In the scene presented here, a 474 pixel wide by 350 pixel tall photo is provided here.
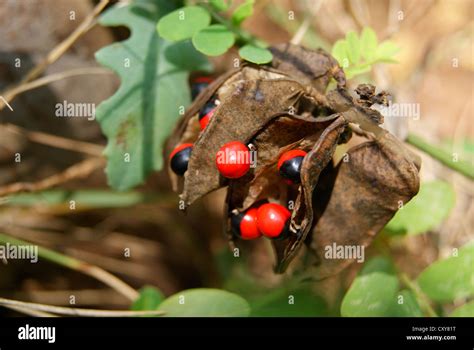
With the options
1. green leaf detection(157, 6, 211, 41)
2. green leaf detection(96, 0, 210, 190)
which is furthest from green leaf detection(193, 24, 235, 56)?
green leaf detection(96, 0, 210, 190)

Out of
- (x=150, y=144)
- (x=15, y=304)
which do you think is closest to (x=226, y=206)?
(x=150, y=144)

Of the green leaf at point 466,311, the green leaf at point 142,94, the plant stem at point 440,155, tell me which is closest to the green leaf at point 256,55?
the green leaf at point 142,94

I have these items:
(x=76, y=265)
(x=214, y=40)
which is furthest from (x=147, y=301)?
(x=214, y=40)

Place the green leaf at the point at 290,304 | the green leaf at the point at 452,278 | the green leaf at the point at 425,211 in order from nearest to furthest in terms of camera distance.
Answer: the green leaf at the point at 452,278 < the green leaf at the point at 425,211 < the green leaf at the point at 290,304

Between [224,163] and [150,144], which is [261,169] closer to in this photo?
[224,163]

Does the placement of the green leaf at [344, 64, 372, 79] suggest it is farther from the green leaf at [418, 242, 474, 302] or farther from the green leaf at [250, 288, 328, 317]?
the green leaf at [250, 288, 328, 317]

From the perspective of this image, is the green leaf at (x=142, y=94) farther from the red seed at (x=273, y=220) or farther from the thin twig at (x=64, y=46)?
the red seed at (x=273, y=220)

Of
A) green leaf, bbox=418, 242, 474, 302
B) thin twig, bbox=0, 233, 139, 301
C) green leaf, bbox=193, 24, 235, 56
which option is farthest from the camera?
thin twig, bbox=0, 233, 139, 301
